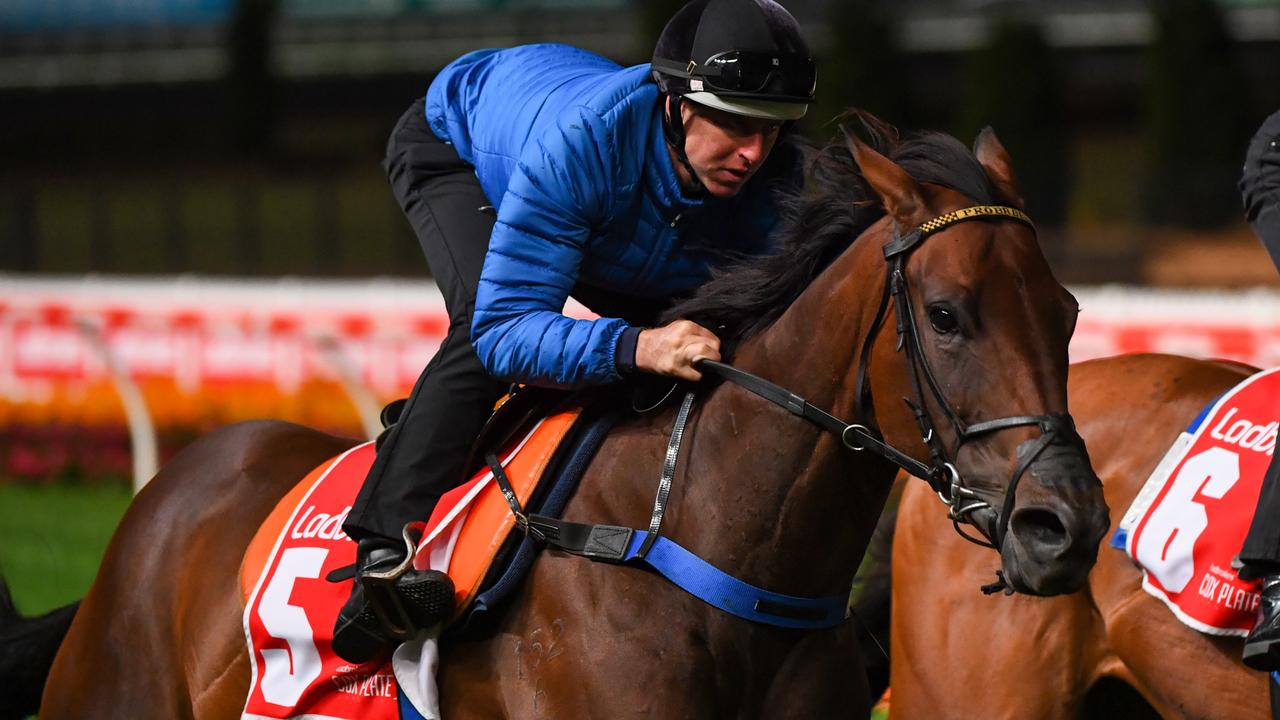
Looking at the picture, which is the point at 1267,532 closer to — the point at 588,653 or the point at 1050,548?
the point at 1050,548

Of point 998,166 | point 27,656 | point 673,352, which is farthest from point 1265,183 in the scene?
point 27,656

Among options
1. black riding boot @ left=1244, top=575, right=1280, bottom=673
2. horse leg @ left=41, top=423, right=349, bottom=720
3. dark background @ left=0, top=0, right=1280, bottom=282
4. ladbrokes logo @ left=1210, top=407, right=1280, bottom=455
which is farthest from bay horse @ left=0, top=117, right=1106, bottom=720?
dark background @ left=0, top=0, right=1280, bottom=282

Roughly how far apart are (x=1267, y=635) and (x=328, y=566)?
2.11 metres

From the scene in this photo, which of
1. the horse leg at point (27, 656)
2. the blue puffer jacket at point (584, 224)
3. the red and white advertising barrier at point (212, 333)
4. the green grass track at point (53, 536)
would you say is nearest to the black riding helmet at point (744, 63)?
the blue puffer jacket at point (584, 224)

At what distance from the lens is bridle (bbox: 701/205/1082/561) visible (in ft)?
8.56

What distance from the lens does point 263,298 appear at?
11.3 m

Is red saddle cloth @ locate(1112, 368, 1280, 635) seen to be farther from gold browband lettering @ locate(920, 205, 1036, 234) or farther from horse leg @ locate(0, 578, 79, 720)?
horse leg @ locate(0, 578, 79, 720)

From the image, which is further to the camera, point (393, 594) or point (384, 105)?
point (384, 105)

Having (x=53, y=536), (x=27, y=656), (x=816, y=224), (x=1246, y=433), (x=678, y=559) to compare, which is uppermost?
(x=816, y=224)

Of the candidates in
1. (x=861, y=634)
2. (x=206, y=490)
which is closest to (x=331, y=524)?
(x=206, y=490)

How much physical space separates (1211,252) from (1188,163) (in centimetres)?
174

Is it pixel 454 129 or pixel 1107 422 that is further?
pixel 1107 422

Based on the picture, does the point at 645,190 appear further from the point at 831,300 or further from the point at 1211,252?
the point at 1211,252

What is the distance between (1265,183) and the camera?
A: 4.01m
